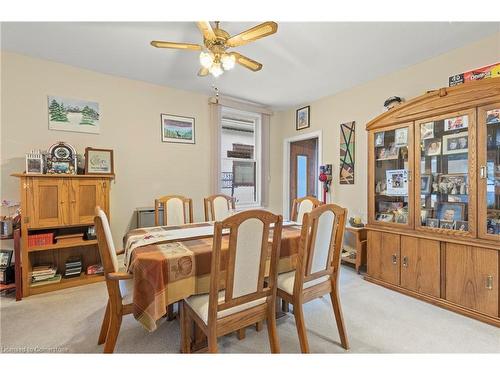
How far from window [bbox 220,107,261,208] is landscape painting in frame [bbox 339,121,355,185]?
4.76 feet

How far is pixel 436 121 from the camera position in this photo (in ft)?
7.55

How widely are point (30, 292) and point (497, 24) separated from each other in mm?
5035

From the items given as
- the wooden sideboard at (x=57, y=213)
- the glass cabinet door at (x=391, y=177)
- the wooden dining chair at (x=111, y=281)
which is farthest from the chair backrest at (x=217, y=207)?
the glass cabinet door at (x=391, y=177)

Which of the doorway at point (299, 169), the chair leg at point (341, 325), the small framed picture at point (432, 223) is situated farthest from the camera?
the doorway at point (299, 169)

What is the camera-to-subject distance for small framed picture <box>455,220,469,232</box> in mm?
2110

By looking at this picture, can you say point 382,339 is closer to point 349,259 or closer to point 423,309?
point 423,309

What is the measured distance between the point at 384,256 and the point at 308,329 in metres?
1.35

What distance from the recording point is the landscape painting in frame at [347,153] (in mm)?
3470

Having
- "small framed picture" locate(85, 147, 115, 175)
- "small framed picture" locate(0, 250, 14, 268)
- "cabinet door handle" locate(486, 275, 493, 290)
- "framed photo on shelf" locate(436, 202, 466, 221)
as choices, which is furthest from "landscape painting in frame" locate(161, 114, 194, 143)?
"cabinet door handle" locate(486, 275, 493, 290)

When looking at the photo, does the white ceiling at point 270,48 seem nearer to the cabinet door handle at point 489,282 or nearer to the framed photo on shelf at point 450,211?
the framed photo on shelf at point 450,211

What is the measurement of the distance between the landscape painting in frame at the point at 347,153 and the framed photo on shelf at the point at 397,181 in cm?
76

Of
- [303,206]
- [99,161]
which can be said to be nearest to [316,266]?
[303,206]
